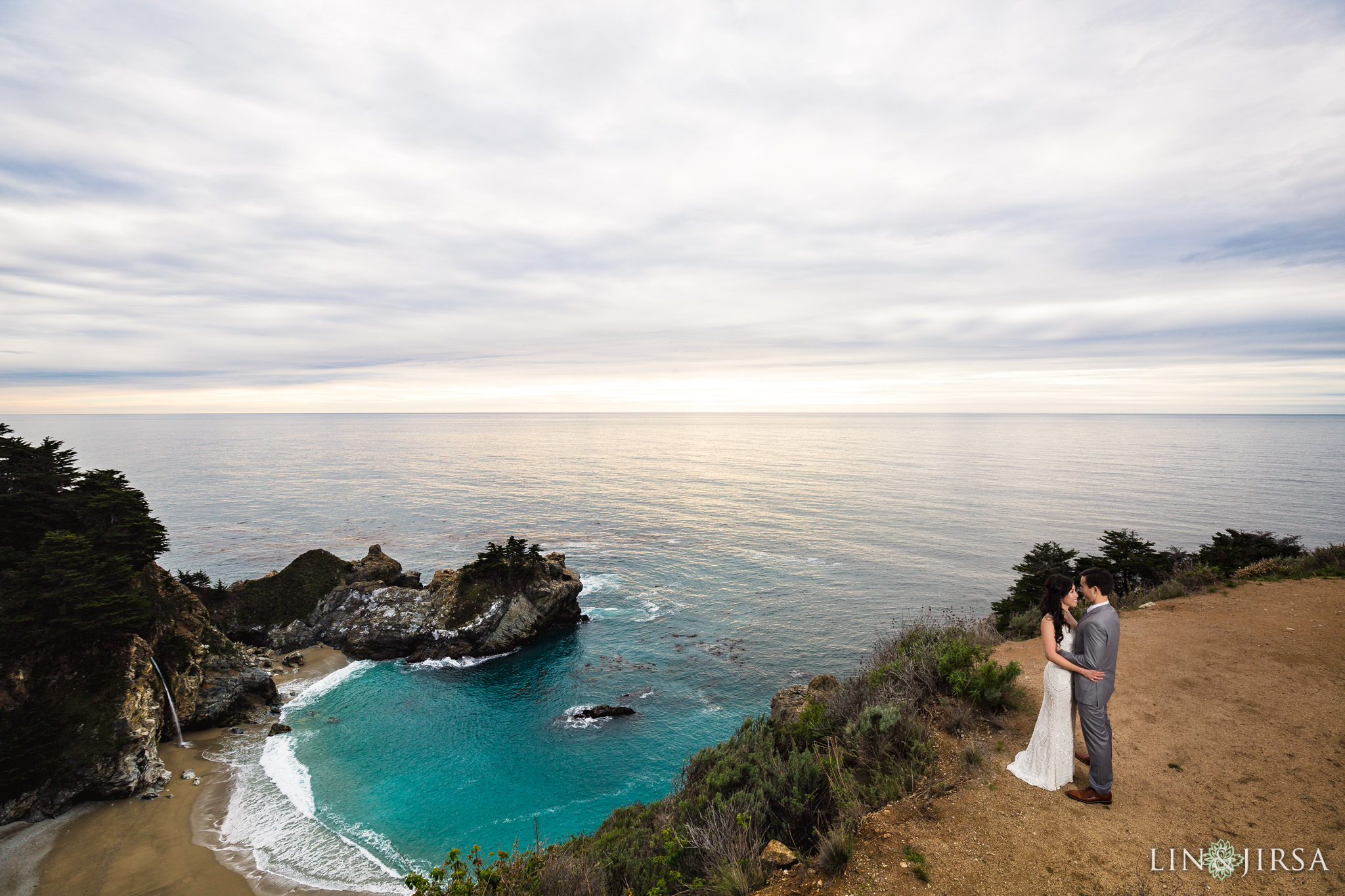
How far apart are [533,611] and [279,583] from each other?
16871 millimetres

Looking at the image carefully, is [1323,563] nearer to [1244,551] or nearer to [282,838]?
[1244,551]

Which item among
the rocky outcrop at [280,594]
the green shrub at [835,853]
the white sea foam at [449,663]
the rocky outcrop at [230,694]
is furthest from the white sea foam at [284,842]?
the green shrub at [835,853]

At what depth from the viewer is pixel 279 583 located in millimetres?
34719

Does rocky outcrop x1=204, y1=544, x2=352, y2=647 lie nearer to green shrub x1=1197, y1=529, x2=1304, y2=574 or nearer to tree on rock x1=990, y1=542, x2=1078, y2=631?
tree on rock x1=990, y1=542, x2=1078, y2=631

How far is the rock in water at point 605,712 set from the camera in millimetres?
25188

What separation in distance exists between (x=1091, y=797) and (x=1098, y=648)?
7.64 feet

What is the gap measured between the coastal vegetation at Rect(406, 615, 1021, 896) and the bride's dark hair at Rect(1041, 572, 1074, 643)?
3.09 m

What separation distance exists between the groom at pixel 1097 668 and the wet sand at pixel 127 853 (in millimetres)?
20544

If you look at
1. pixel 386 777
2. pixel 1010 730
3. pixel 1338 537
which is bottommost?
pixel 386 777

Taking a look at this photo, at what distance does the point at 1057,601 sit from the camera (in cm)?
742

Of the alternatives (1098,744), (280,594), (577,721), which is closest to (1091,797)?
(1098,744)

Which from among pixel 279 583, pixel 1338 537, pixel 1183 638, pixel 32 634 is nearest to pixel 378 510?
pixel 279 583

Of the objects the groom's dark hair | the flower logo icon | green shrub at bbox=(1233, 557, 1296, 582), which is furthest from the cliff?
green shrub at bbox=(1233, 557, 1296, 582)

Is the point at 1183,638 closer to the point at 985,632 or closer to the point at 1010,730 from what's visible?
the point at 985,632
